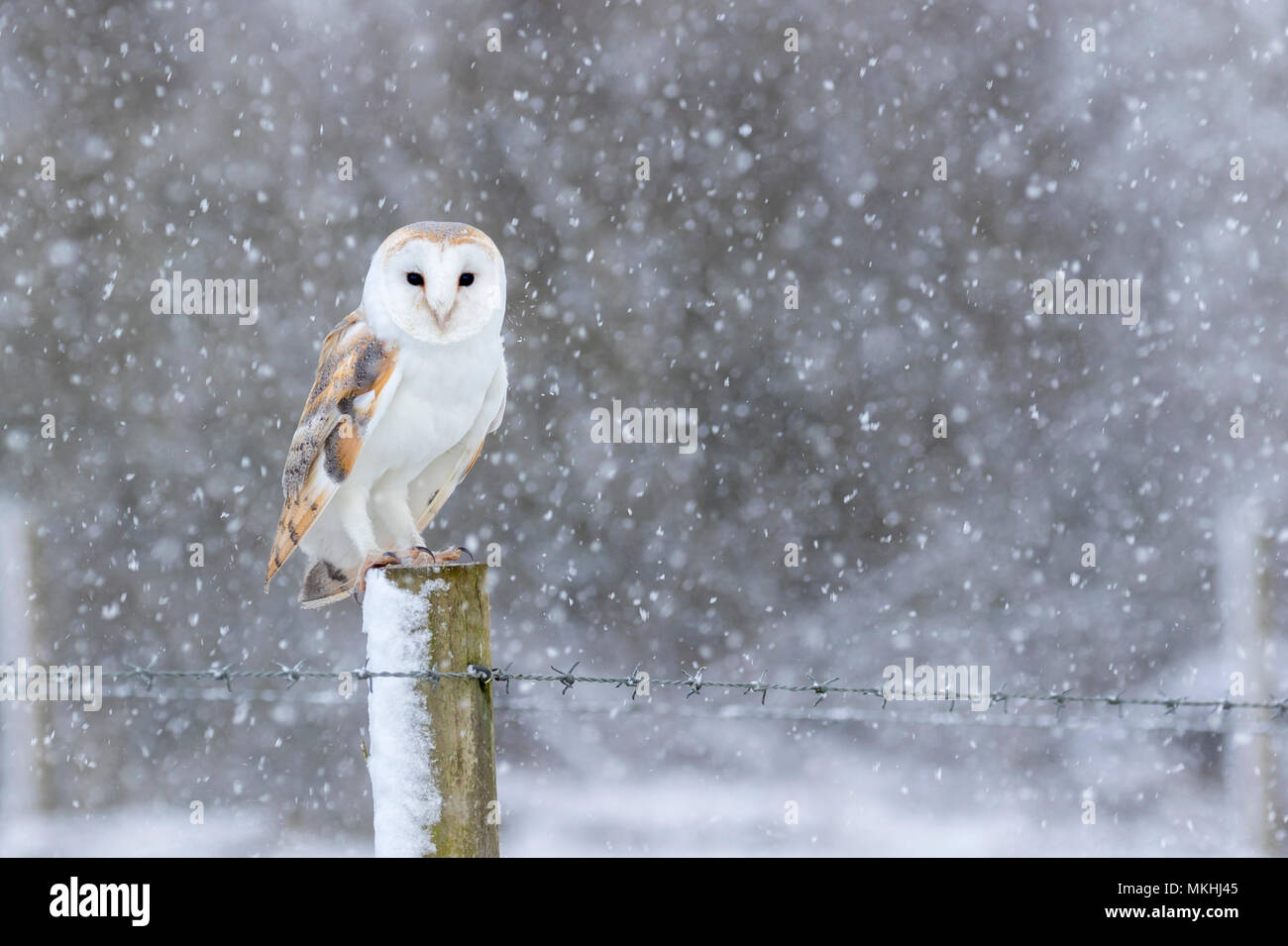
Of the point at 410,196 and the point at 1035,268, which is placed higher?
the point at 410,196

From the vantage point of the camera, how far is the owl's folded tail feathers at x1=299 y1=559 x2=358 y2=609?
2.46m

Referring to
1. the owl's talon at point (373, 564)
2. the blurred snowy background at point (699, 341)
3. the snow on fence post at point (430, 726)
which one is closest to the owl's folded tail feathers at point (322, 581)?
the owl's talon at point (373, 564)

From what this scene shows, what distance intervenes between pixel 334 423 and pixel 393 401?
0.12 m

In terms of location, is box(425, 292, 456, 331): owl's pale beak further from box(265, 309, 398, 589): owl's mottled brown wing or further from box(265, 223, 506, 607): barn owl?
box(265, 309, 398, 589): owl's mottled brown wing

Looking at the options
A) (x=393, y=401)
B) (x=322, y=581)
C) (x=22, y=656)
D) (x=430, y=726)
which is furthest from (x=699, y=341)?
(x=430, y=726)

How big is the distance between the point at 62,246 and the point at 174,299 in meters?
1.33

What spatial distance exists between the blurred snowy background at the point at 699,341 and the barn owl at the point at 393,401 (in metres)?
6.30

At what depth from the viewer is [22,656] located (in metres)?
4.33

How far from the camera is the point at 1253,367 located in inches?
380

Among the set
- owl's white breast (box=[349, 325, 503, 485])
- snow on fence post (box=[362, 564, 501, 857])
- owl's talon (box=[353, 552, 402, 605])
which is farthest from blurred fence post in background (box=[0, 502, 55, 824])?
snow on fence post (box=[362, 564, 501, 857])

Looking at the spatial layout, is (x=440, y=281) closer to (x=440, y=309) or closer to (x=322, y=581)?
(x=440, y=309)

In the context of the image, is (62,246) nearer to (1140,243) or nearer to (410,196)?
(410,196)

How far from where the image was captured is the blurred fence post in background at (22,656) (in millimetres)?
4164

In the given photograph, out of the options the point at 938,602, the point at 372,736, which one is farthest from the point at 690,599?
the point at 372,736
